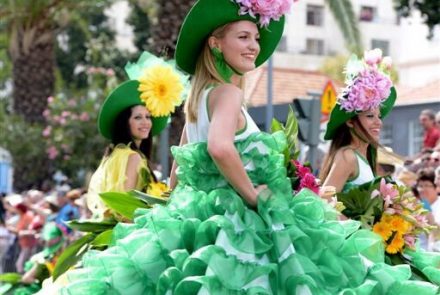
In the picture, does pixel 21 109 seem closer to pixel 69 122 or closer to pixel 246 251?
pixel 69 122

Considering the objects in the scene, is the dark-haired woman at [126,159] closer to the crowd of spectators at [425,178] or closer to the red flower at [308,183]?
the crowd of spectators at [425,178]

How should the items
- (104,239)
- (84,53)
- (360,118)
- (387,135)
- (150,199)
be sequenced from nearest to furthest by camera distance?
(150,199)
(104,239)
(360,118)
(387,135)
(84,53)

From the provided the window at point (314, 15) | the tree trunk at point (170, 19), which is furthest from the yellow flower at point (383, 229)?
the window at point (314, 15)

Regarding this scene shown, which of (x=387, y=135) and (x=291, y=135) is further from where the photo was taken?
(x=387, y=135)

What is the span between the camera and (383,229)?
7164 millimetres

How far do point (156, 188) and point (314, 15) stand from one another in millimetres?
62767

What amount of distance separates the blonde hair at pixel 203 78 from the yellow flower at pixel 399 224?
1768 mm

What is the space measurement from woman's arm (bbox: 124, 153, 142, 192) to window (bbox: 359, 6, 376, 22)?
61.5 metres

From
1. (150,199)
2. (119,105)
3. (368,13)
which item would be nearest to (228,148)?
(150,199)

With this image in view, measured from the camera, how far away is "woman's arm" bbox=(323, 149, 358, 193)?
24.2 feet


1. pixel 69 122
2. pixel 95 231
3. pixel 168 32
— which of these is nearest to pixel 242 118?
pixel 95 231

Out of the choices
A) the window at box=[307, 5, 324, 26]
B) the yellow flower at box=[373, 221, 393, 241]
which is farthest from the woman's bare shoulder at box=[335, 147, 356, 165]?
the window at box=[307, 5, 324, 26]

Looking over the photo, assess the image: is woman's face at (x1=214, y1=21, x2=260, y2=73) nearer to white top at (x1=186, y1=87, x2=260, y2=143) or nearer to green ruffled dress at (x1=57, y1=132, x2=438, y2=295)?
white top at (x1=186, y1=87, x2=260, y2=143)

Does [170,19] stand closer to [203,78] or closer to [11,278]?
[11,278]
